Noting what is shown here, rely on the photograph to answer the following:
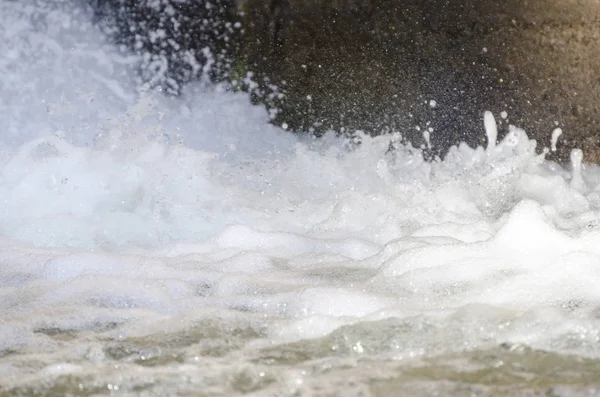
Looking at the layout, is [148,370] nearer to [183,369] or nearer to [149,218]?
[183,369]

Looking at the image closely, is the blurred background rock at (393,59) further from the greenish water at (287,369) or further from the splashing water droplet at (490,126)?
the greenish water at (287,369)

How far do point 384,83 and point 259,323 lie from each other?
120 inches

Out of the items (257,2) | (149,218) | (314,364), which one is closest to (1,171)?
(149,218)

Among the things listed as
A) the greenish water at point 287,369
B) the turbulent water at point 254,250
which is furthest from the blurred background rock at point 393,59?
the greenish water at point 287,369

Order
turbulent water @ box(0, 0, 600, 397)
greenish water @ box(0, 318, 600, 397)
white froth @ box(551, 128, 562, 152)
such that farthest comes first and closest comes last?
white froth @ box(551, 128, 562, 152) → turbulent water @ box(0, 0, 600, 397) → greenish water @ box(0, 318, 600, 397)

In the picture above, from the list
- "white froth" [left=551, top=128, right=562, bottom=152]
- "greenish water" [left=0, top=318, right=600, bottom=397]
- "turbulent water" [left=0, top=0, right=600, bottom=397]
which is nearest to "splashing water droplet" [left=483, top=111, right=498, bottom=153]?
"turbulent water" [left=0, top=0, right=600, bottom=397]

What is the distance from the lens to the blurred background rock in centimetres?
496

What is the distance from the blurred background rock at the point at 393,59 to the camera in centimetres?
496

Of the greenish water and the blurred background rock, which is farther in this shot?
the blurred background rock

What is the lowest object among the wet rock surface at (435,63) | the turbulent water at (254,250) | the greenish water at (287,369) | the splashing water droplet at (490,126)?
the greenish water at (287,369)

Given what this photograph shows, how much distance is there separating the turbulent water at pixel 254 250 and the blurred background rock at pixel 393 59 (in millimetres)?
168

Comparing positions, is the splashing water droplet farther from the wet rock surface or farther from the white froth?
the white froth

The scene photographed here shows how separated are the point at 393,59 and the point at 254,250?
2136 mm

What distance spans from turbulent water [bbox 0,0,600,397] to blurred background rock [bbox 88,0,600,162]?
0.17 meters
